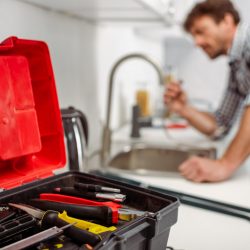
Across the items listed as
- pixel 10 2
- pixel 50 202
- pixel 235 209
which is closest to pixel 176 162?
pixel 235 209

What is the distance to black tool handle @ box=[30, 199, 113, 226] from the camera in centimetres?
52

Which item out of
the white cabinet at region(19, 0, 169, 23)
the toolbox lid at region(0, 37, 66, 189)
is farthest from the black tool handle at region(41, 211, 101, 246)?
the white cabinet at region(19, 0, 169, 23)

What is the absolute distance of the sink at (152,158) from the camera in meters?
1.55

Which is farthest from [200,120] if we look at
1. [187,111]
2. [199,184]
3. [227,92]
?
[199,184]

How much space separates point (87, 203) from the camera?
571mm

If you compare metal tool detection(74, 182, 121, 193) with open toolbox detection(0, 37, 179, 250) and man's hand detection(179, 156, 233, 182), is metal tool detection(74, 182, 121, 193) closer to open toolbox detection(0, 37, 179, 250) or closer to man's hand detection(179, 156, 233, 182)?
open toolbox detection(0, 37, 179, 250)

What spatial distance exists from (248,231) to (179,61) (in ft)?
8.75

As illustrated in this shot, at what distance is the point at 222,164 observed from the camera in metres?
1.14

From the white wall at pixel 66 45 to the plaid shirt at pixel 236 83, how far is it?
57 centimetres

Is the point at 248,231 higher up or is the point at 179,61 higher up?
the point at 179,61

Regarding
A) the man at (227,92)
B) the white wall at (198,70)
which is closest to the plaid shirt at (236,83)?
the man at (227,92)

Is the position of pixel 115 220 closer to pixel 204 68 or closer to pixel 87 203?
pixel 87 203

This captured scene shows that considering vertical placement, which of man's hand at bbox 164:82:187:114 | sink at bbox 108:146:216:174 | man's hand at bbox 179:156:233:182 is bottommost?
sink at bbox 108:146:216:174

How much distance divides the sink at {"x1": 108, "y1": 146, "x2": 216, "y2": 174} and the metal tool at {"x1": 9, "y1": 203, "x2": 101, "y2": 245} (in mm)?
1002
